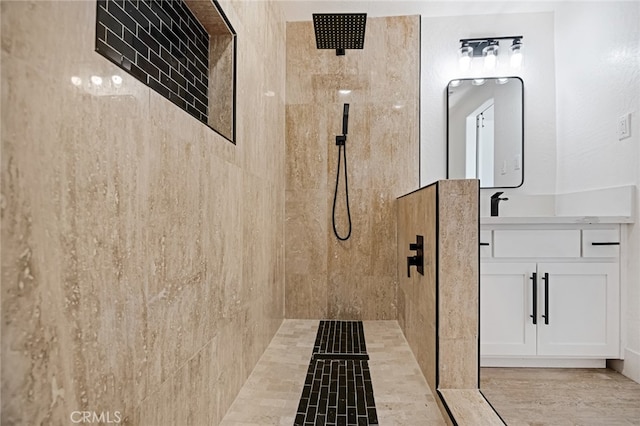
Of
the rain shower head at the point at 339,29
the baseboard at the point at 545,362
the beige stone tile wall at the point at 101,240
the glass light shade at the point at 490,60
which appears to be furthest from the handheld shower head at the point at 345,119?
the baseboard at the point at 545,362

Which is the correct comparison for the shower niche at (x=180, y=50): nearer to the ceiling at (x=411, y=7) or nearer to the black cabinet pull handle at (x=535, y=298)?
the ceiling at (x=411, y=7)

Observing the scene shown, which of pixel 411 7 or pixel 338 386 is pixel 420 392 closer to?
pixel 338 386

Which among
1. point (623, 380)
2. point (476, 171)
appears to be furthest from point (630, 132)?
point (623, 380)

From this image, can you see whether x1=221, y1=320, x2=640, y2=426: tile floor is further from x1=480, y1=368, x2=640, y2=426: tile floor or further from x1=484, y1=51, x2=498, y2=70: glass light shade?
x1=484, y1=51, x2=498, y2=70: glass light shade

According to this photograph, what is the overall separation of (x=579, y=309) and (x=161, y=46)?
2.58 metres

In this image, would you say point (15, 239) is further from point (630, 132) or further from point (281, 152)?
point (630, 132)

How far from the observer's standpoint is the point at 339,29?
8.08 ft

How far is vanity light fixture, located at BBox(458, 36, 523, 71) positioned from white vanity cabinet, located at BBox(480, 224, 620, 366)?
1.45m

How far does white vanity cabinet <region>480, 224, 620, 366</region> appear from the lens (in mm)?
2221

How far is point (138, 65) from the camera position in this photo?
1097 millimetres

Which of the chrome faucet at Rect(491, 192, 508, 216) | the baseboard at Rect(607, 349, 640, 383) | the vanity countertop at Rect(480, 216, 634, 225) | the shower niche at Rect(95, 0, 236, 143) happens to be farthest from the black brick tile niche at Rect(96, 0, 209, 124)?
the baseboard at Rect(607, 349, 640, 383)

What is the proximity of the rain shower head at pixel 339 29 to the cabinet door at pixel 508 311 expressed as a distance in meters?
1.76
